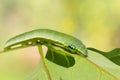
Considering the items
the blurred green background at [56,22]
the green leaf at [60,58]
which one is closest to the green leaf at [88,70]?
the green leaf at [60,58]

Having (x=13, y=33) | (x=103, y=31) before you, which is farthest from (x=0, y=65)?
(x=103, y=31)

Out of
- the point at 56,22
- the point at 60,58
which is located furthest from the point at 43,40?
the point at 56,22

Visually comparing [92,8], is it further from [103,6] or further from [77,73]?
[77,73]

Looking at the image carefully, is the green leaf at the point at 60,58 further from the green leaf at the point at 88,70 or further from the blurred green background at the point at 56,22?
the blurred green background at the point at 56,22

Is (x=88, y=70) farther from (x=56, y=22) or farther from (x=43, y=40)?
(x=56, y=22)

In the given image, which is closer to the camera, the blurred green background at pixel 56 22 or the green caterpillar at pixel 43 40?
the green caterpillar at pixel 43 40

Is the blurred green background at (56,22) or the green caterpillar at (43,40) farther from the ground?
the green caterpillar at (43,40)

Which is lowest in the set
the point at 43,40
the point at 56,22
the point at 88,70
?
the point at 56,22
